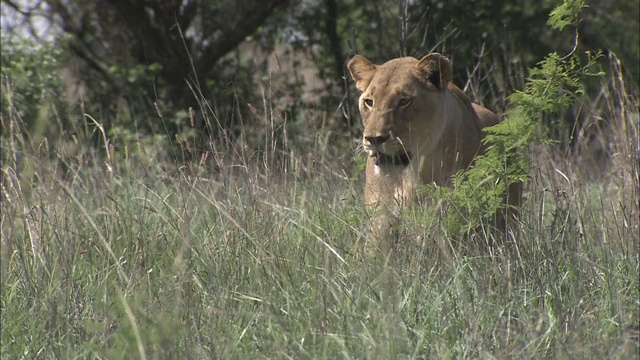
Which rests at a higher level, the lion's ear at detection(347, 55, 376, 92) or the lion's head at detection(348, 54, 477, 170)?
the lion's ear at detection(347, 55, 376, 92)

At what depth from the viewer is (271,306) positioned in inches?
146

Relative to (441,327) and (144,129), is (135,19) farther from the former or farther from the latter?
(441,327)

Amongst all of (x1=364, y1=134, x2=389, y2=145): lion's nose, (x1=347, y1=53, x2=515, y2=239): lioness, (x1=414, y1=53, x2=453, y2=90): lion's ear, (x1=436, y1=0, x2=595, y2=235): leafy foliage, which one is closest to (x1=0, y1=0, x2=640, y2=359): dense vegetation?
(x1=436, y1=0, x2=595, y2=235): leafy foliage

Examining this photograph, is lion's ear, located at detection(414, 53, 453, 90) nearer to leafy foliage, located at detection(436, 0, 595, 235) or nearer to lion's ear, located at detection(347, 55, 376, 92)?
lion's ear, located at detection(347, 55, 376, 92)

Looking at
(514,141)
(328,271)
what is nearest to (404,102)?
(514,141)

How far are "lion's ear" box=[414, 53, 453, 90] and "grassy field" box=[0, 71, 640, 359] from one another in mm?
660

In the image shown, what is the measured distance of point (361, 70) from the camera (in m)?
5.01

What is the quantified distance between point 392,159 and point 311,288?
3.14 ft

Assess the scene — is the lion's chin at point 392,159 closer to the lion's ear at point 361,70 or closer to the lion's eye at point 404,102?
the lion's eye at point 404,102

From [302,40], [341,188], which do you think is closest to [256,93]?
[302,40]

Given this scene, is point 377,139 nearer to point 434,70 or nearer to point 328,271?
point 434,70

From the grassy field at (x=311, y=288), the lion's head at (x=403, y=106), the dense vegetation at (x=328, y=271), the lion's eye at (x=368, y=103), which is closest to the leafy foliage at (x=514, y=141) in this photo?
the dense vegetation at (x=328, y=271)

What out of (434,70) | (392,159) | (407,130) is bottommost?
(392,159)

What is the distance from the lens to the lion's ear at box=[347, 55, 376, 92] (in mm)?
4949
